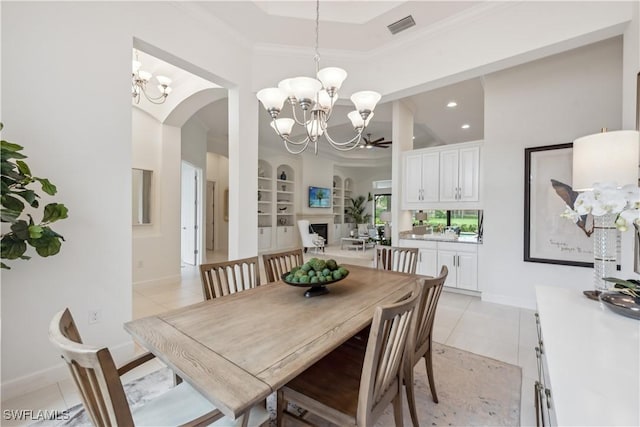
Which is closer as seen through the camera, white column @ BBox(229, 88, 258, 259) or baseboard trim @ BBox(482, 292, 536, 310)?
white column @ BBox(229, 88, 258, 259)

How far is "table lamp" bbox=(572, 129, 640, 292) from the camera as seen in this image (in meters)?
1.50

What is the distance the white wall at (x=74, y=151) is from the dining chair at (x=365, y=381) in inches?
73.6

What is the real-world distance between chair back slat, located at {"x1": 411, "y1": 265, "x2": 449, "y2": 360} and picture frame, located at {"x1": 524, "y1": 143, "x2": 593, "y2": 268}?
2.63 m

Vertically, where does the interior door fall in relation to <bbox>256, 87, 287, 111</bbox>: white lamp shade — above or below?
below

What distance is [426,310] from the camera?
5.45 feet

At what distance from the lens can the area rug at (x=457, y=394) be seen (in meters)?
1.73

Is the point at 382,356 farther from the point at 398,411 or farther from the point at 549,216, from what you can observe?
the point at 549,216

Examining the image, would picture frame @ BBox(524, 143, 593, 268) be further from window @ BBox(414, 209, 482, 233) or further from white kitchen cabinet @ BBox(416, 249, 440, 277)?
window @ BBox(414, 209, 482, 233)

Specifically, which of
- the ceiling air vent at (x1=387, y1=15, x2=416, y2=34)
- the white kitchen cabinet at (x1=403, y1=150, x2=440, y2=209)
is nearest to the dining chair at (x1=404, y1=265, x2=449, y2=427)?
the ceiling air vent at (x1=387, y1=15, x2=416, y2=34)

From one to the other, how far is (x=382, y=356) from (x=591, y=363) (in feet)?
2.27

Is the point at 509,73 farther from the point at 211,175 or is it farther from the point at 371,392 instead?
the point at 211,175

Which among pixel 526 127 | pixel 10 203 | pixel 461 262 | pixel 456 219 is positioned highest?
pixel 526 127

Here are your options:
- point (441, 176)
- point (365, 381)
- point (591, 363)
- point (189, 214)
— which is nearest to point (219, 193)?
point (189, 214)

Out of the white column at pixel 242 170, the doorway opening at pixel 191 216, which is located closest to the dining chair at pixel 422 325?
the white column at pixel 242 170
